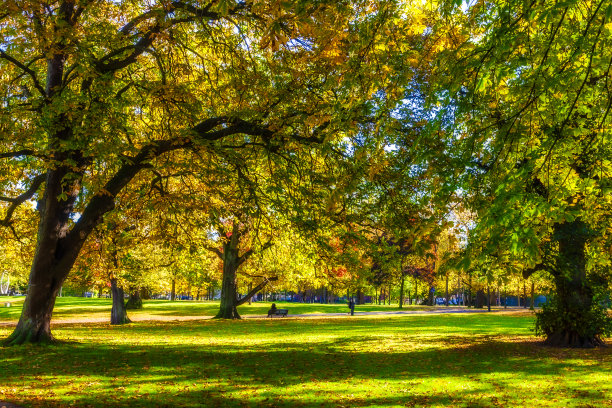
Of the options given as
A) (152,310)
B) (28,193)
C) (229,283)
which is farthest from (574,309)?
(152,310)

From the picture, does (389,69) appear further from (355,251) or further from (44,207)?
(44,207)

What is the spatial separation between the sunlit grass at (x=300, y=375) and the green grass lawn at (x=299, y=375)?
0.02m

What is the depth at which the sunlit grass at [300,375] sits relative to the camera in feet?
27.2

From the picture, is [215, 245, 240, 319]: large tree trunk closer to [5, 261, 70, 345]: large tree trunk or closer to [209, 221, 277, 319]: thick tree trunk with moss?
[209, 221, 277, 319]: thick tree trunk with moss

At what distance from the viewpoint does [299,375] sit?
10.6 metres

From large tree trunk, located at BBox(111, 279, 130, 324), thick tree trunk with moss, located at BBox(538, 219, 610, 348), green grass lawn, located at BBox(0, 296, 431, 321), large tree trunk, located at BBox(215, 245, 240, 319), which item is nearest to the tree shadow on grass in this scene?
thick tree trunk with moss, located at BBox(538, 219, 610, 348)

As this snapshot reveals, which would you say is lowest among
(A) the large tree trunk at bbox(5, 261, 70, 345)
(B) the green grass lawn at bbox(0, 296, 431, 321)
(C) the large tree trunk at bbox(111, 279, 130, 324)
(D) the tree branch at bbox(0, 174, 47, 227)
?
(B) the green grass lawn at bbox(0, 296, 431, 321)

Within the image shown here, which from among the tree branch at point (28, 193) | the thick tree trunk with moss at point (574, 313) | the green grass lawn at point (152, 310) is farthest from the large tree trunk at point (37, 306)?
the green grass lawn at point (152, 310)

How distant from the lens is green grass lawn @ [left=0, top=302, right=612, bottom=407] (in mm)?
8281

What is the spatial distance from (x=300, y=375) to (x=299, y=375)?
0.02 m

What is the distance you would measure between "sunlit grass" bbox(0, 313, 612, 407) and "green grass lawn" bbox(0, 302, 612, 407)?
22 millimetres

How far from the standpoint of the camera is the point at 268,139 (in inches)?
443

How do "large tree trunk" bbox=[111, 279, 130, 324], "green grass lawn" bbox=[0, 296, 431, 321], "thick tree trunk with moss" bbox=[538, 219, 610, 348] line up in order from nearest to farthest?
"thick tree trunk with moss" bbox=[538, 219, 610, 348] → "large tree trunk" bbox=[111, 279, 130, 324] → "green grass lawn" bbox=[0, 296, 431, 321]

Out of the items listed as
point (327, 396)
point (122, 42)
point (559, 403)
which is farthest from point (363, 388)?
point (122, 42)
